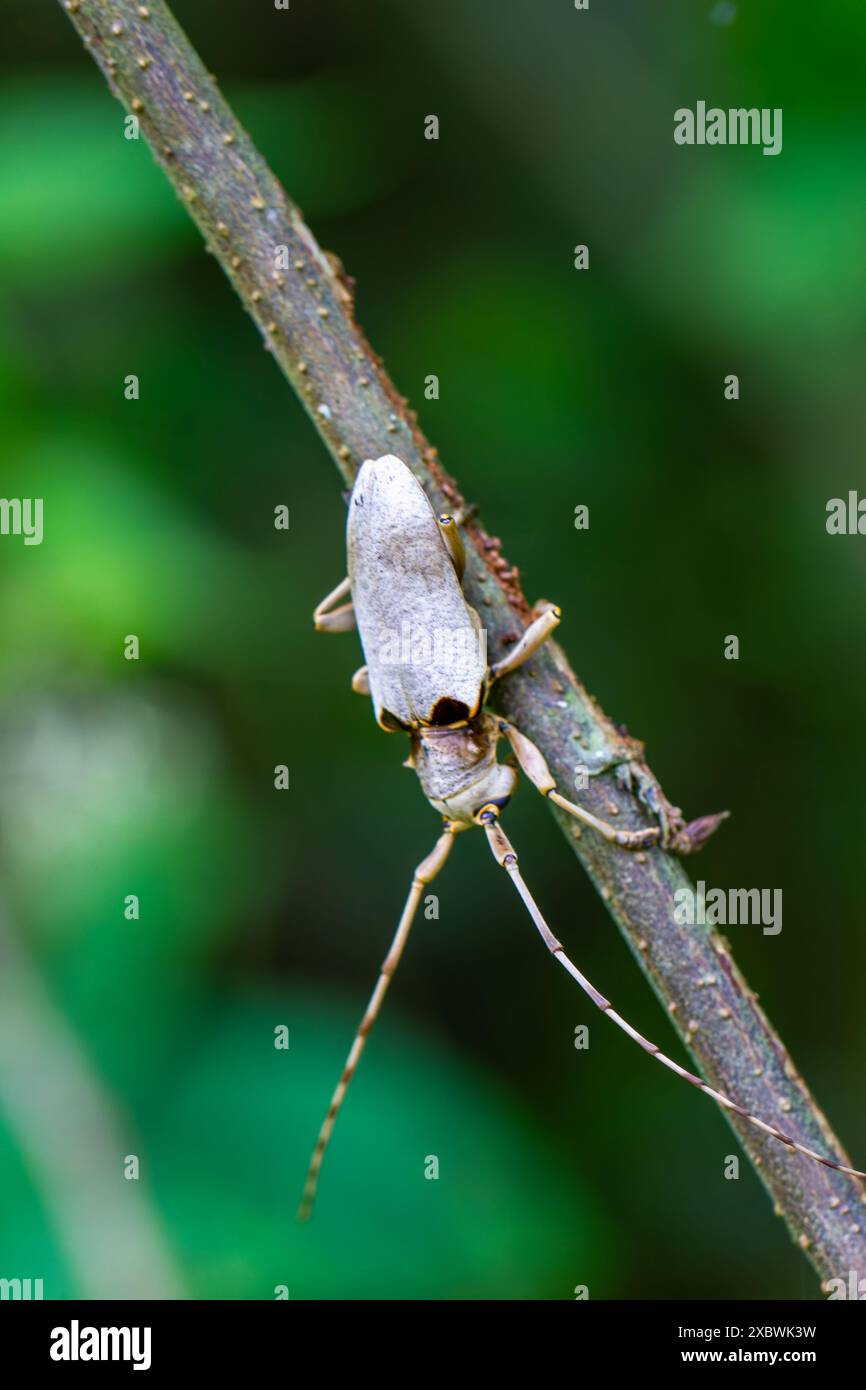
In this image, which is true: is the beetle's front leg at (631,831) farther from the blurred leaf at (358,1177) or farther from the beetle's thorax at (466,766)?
the blurred leaf at (358,1177)

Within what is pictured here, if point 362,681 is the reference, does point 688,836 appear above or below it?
below

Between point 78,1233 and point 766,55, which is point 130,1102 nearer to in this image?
point 78,1233

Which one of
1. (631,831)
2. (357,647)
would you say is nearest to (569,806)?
(631,831)

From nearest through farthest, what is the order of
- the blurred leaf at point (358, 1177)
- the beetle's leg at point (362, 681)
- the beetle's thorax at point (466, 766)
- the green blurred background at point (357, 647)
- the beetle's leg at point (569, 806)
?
the beetle's leg at point (569, 806) < the beetle's thorax at point (466, 766) < the beetle's leg at point (362, 681) < the blurred leaf at point (358, 1177) < the green blurred background at point (357, 647)

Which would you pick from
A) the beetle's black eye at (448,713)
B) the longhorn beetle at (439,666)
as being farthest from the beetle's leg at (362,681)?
the beetle's black eye at (448,713)

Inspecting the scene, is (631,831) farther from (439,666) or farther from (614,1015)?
(439,666)

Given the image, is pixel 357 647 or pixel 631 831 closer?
pixel 631 831

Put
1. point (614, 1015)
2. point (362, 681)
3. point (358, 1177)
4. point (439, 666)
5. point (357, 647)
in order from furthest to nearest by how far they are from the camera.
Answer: point (357, 647) < point (358, 1177) < point (362, 681) < point (439, 666) < point (614, 1015)

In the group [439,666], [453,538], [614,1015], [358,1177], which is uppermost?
[453,538]
